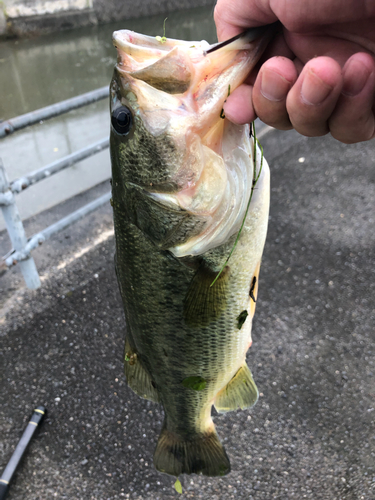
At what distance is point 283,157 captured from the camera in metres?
4.85

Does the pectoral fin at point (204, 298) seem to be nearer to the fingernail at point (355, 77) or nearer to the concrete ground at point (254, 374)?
the fingernail at point (355, 77)

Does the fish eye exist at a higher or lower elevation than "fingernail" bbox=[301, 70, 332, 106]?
lower

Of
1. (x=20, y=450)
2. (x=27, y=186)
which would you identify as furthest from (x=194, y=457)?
(x=27, y=186)

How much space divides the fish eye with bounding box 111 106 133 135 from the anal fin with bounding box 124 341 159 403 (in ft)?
3.23

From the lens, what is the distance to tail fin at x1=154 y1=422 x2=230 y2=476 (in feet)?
5.85

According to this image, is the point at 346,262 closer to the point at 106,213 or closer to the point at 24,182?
the point at 106,213

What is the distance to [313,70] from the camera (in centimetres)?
85

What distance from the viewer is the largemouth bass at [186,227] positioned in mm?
1027

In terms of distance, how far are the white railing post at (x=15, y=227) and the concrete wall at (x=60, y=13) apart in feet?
31.6

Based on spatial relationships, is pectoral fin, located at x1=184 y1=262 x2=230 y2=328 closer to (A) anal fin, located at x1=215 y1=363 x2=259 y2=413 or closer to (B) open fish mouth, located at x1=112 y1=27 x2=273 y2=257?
(B) open fish mouth, located at x1=112 y1=27 x2=273 y2=257

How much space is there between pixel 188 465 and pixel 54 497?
932 millimetres

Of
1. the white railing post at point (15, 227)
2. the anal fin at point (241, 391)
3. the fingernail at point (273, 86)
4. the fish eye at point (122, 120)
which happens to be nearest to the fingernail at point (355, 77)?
the fingernail at point (273, 86)

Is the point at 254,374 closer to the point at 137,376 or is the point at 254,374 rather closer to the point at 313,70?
the point at 137,376

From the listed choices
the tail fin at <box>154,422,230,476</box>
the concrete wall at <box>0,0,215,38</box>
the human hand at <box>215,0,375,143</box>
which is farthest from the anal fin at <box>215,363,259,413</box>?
the concrete wall at <box>0,0,215,38</box>
